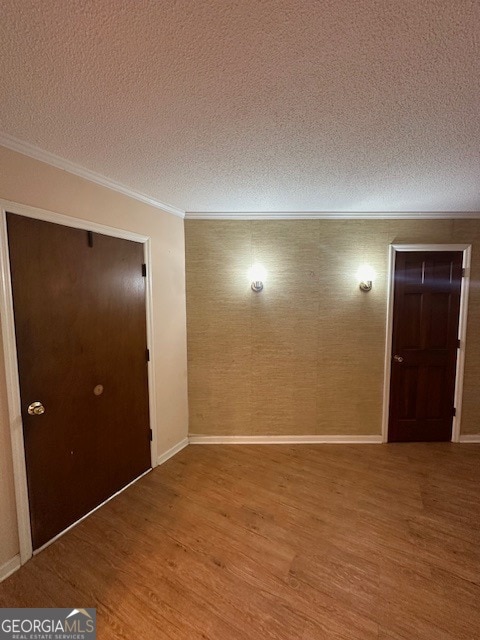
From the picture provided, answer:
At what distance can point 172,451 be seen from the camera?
2832 millimetres

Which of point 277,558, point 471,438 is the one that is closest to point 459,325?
point 471,438

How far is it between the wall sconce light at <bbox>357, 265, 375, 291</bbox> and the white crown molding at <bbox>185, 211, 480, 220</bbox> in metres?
0.54

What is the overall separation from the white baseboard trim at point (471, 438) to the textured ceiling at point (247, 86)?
2714 mm

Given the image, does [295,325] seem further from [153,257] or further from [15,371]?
[15,371]

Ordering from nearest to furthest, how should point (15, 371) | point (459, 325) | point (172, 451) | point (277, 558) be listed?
point (15, 371)
point (277, 558)
point (172, 451)
point (459, 325)

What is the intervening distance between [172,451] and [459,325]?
3395 mm

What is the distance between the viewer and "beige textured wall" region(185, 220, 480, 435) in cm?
289

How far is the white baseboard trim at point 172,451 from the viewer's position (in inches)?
106

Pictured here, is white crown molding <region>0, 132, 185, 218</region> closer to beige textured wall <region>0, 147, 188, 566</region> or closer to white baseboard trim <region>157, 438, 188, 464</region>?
beige textured wall <region>0, 147, 188, 566</region>

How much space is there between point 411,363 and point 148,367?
9.24 feet

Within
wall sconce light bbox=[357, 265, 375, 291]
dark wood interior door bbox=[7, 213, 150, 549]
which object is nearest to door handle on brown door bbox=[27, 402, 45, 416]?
dark wood interior door bbox=[7, 213, 150, 549]

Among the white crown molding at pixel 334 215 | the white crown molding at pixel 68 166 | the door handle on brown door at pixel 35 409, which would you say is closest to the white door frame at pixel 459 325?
the white crown molding at pixel 334 215

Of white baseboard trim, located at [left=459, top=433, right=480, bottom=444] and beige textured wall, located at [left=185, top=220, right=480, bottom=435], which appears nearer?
beige textured wall, located at [left=185, top=220, right=480, bottom=435]

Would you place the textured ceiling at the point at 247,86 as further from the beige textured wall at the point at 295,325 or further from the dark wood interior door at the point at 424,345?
the dark wood interior door at the point at 424,345
